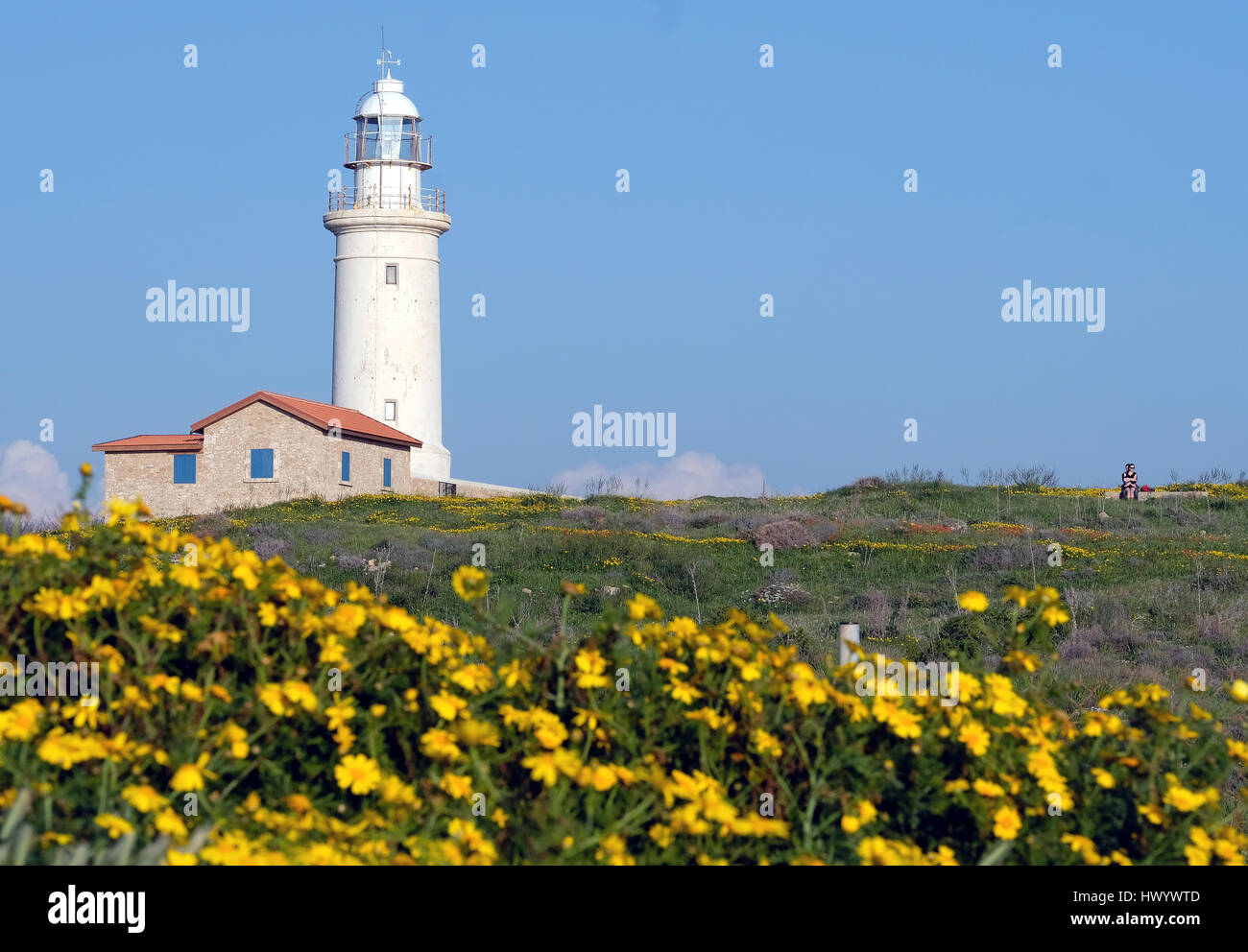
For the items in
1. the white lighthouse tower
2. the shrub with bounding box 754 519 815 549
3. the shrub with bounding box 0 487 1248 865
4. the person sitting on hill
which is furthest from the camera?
the white lighthouse tower

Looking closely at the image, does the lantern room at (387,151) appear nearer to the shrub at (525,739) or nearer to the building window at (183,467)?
the building window at (183,467)

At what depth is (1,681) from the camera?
15.3 ft

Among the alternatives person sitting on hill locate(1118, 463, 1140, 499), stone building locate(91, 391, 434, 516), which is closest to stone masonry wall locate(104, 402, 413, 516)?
stone building locate(91, 391, 434, 516)

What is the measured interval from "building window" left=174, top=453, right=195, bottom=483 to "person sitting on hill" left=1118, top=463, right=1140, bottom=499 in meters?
23.9

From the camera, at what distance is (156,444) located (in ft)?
125

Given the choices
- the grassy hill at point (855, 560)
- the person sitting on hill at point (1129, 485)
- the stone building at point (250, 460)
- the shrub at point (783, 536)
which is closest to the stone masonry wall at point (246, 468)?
the stone building at point (250, 460)

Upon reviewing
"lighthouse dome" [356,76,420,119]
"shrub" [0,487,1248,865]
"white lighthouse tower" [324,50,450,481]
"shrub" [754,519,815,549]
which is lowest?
"shrub" [0,487,1248,865]

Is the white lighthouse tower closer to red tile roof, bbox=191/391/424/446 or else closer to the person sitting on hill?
red tile roof, bbox=191/391/424/446

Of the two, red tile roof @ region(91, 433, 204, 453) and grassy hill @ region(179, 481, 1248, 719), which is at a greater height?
red tile roof @ region(91, 433, 204, 453)

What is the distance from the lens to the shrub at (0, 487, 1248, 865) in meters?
4.25

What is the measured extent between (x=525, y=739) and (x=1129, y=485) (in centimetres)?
3339
